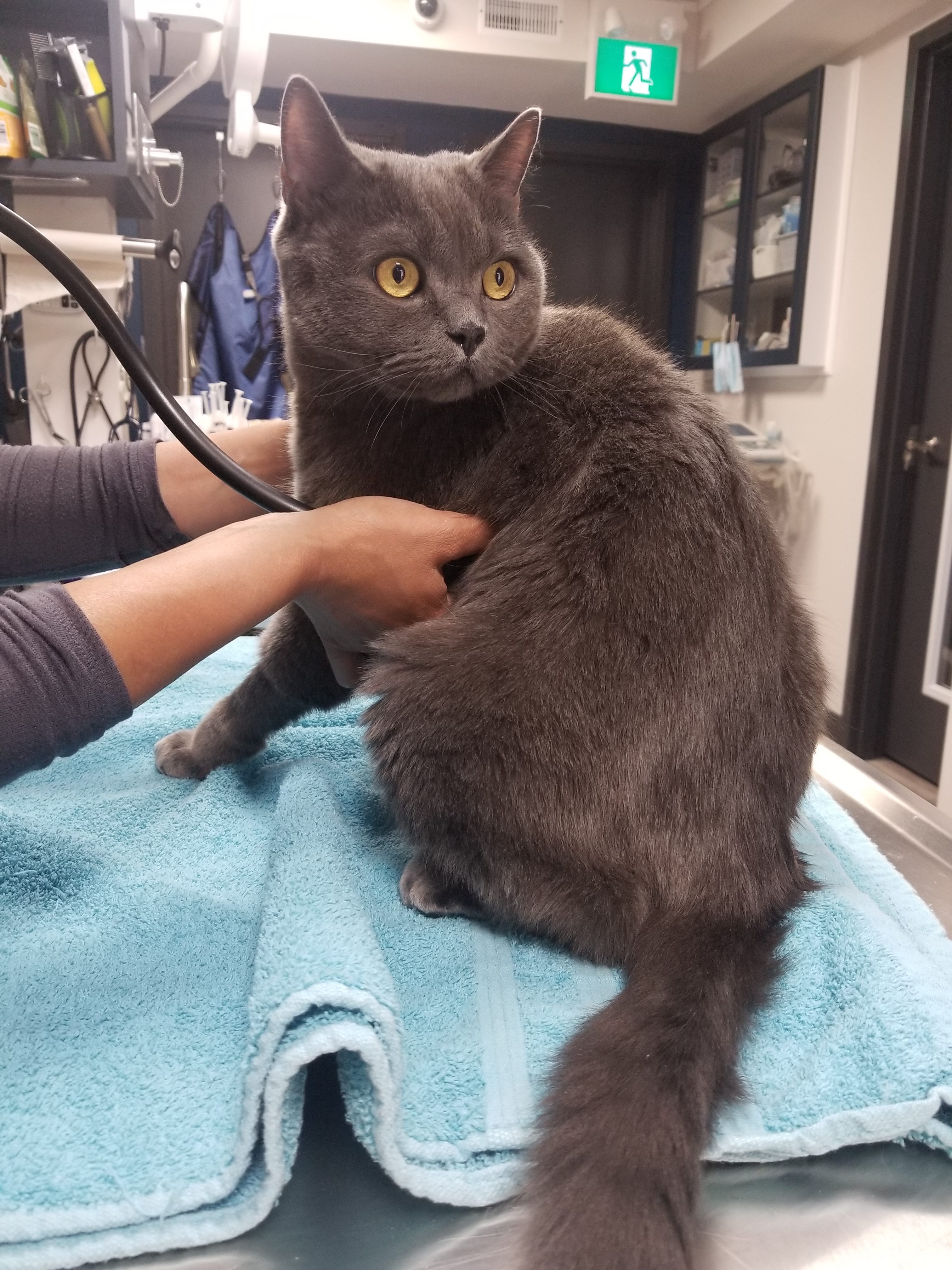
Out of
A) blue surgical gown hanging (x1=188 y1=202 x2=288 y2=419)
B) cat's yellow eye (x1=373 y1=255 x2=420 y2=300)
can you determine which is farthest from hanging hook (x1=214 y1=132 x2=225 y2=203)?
cat's yellow eye (x1=373 y1=255 x2=420 y2=300)

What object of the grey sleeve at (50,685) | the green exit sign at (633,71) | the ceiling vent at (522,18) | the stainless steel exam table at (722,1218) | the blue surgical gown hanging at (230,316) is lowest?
the stainless steel exam table at (722,1218)

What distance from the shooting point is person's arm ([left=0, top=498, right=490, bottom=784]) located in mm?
587

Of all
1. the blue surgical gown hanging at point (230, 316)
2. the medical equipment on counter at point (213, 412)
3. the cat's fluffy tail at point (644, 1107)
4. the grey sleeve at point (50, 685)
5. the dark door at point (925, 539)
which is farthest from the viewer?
the blue surgical gown hanging at point (230, 316)

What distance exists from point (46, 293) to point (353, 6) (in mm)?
1790

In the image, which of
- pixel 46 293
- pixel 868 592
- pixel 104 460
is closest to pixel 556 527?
pixel 104 460

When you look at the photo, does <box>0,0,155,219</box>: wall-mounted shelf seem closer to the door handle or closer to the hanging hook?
the hanging hook

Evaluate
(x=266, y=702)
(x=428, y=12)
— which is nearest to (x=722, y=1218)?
(x=266, y=702)

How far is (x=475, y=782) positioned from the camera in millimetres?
743

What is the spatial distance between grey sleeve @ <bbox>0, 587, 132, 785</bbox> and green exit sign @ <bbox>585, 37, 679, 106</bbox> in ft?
9.29

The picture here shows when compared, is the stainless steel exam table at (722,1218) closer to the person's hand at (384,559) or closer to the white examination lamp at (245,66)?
the person's hand at (384,559)

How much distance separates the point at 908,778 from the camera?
2.73 m

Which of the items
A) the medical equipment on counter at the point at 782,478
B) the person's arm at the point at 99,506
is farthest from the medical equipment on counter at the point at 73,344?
the medical equipment on counter at the point at 782,478

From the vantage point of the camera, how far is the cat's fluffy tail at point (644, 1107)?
447mm

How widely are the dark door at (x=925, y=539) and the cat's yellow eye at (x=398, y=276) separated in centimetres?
220
